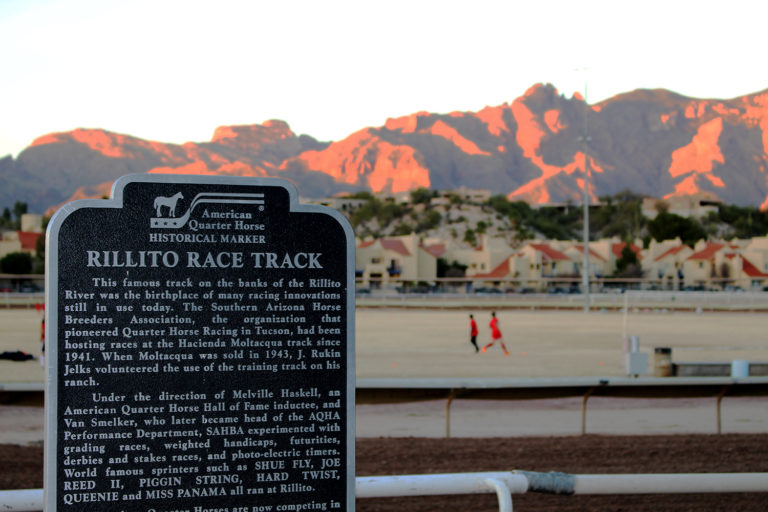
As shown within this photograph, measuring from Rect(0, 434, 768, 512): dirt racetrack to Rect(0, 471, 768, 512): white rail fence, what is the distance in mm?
3335

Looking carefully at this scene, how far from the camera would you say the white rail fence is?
389 cm

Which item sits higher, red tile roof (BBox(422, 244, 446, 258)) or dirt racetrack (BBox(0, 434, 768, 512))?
red tile roof (BBox(422, 244, 446, 258))

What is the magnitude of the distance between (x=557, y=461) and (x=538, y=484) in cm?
526

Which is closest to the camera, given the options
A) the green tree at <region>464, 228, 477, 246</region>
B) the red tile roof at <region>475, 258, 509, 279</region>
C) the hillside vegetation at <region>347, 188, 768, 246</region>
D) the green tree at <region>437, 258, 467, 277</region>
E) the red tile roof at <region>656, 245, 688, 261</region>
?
the red tile roof at <region>475, 258, 509, 279</region>

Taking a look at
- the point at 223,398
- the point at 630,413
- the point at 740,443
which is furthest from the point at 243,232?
the point at 630,413

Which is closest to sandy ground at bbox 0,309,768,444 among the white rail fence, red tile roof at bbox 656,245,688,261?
the white rail fence

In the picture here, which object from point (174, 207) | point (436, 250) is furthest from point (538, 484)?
point (436, 250)

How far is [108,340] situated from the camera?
3418 millimetres

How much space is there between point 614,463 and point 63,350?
22.5 ft

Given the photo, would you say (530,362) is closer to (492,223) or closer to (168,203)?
(168,203)

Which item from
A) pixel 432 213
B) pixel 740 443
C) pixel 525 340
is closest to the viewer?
pixel 740 443

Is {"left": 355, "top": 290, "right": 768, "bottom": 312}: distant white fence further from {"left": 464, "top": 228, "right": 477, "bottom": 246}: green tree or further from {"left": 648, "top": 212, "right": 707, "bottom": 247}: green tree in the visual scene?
{"left": 464, "top": 228, "right": 477, "bottom": 246}: green tree

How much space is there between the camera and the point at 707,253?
118375 millimetres

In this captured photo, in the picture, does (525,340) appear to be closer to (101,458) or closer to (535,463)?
(535,463)
